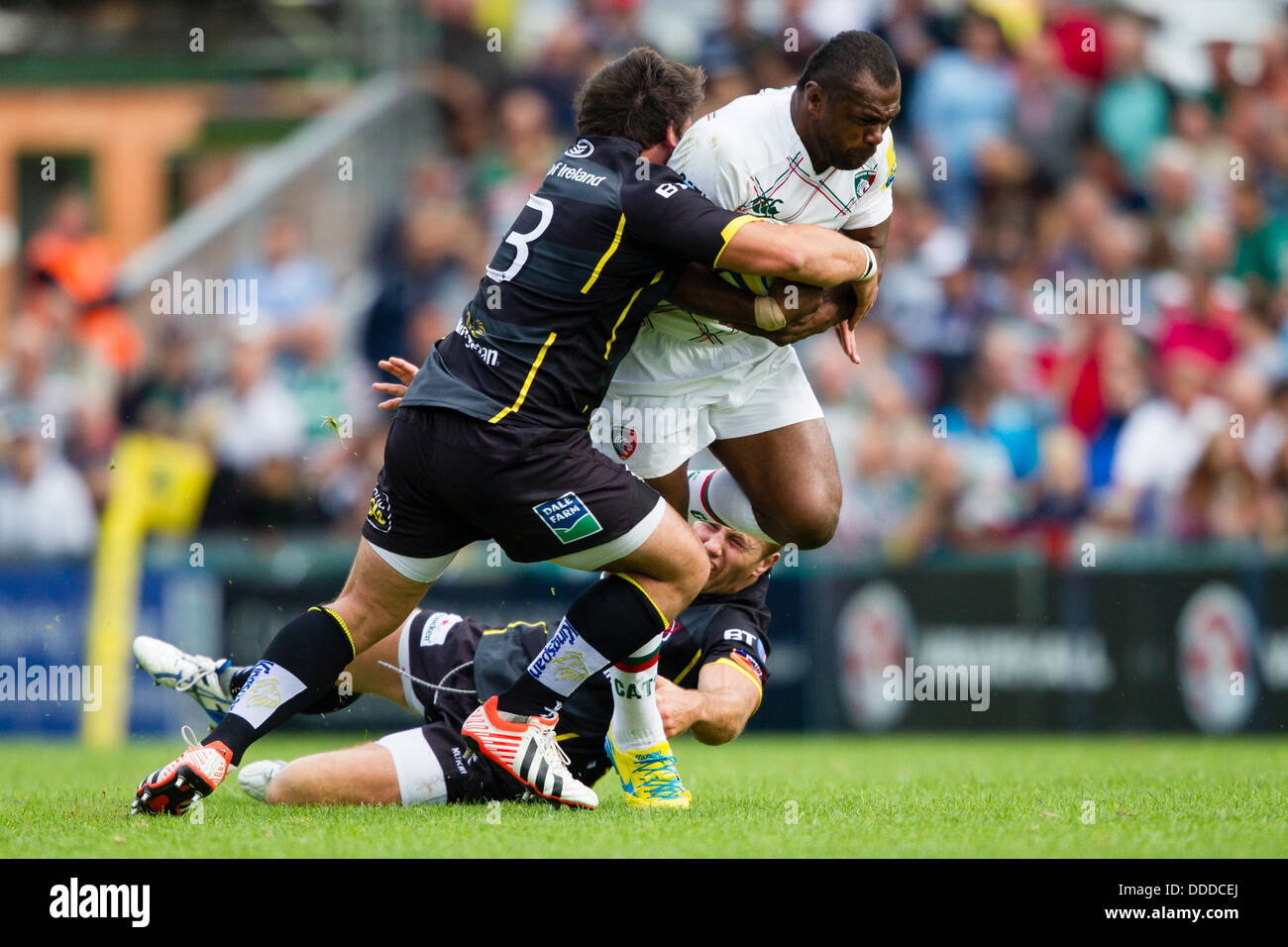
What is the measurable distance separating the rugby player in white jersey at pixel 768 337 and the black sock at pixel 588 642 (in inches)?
40.2

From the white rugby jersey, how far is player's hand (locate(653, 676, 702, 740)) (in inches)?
53.9

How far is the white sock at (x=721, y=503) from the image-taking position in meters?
6.68

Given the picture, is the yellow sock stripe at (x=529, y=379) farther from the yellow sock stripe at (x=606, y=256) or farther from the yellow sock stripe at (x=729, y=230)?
the yellow sock stripe at (x=729, y=230)

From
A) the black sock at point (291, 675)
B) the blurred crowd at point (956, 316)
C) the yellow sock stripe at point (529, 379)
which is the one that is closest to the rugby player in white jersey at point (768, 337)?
the yellow sock stripe at point (529, 379)

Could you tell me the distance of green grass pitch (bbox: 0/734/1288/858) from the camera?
470cm

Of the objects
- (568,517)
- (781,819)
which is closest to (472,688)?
(568,517)

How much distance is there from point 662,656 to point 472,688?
0.82 meters

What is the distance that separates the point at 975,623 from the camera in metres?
11.0

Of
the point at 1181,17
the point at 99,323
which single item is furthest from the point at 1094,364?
the point at 99,323

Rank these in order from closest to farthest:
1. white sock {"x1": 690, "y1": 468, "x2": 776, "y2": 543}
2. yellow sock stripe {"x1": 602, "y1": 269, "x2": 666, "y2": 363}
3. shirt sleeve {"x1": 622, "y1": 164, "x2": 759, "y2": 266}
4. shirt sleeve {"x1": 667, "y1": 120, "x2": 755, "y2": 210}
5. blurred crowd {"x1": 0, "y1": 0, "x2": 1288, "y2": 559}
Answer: shirt sleeve {"x1": 622, "y1": 164, "x2": 759, "y2": 266} < yellow sock stripe {"x1": 602, "y1": 269, "x2": 666, "y2": 363} < shirt sleeve {"x1": 667, "y1": 120, "x2": 755, "y2": 210} < white sock {"x1": 690, "y1": 468, "x2": 776, "y2": 543} < blurred crowd {"x1": 0, "y1": 0, "x2": 1288, "y2": 559}

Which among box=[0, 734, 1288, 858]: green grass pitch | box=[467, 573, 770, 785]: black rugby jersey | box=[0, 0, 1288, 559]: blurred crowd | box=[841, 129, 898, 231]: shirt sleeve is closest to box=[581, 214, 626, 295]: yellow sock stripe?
box=[841, 129, 898, 231]: shirt sleeve

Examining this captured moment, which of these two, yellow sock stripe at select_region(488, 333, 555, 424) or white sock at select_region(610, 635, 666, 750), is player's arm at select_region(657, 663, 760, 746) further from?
yellow sock stripe at select_region(488, 333, 555, 424)

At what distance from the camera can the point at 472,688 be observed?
245 inches
